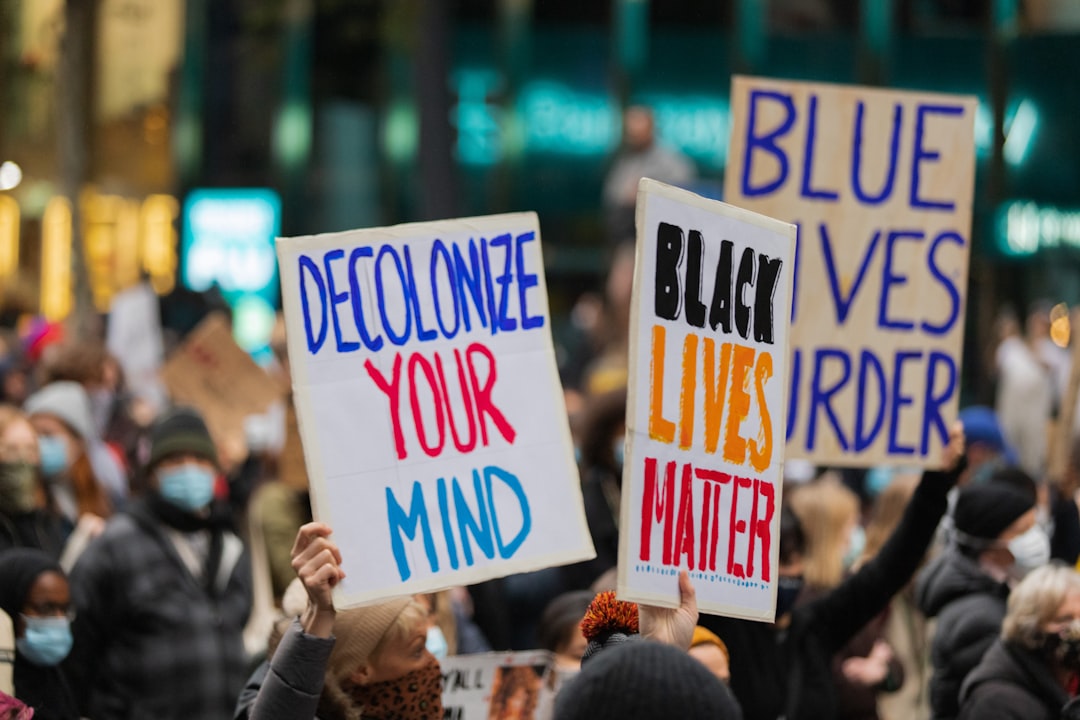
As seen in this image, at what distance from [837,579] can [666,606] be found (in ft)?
12.2

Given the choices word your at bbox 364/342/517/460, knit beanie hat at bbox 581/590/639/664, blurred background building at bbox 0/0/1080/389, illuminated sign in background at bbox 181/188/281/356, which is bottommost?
illuminated sign in background at bbox 181/188/281/356

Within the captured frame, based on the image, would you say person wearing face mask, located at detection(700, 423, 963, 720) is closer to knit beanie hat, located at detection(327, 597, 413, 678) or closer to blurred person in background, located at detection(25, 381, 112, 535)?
knit beanie hat, located at detection(327, 597, 413, 678)

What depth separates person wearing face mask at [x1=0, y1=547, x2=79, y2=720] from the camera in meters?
5.52

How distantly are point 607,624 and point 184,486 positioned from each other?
3001mm

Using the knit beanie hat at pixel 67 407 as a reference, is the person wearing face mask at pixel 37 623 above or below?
above

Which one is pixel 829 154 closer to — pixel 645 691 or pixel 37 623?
pixel 37 623

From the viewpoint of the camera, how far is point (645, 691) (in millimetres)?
2793

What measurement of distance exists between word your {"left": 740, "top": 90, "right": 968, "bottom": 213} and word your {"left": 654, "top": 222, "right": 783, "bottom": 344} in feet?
6.01

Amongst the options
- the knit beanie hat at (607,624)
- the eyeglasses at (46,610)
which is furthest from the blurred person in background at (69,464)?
the knit beanie hat at (607,624)

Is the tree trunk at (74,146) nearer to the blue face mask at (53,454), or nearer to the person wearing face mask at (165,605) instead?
the blue face mask at (53,454)

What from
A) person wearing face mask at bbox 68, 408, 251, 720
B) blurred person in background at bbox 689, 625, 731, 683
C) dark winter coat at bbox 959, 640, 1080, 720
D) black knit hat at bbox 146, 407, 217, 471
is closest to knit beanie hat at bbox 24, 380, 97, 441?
black knit hat at bbox 146, 407, 217, 471

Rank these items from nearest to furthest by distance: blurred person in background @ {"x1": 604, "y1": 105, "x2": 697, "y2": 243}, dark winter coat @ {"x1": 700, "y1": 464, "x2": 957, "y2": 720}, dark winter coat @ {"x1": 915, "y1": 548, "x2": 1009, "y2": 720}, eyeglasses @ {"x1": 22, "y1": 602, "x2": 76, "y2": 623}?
eyeglasses @ {"x1": 22, "y1": 602, "x2": 76, "y2": 623}, dark winter coat @ {"x1": 700, "y1": 464, "x2": 957, "y2": 720}, dark winter coat @ {"x1": 915, "y1": 548, "x2": 1009, "y2": 720}, blurred person in background @ {"x1": 604, "y1": 105, "x2": 697, "y2": 243}

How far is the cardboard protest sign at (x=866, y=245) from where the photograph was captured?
6016mm

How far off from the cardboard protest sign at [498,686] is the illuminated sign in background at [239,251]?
14753 mm
